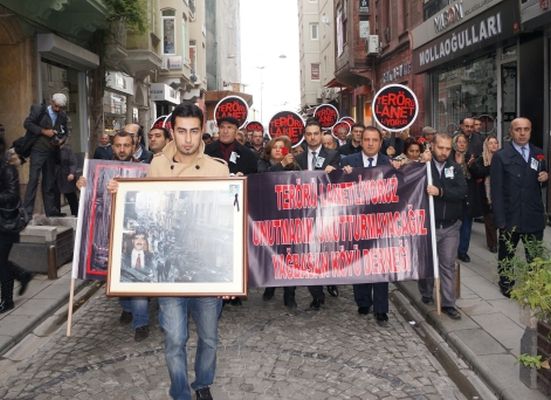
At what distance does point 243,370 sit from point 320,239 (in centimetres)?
164

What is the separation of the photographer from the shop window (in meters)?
8.46

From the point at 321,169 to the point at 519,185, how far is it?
212 centimetres

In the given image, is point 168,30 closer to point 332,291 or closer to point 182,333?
point 332,291

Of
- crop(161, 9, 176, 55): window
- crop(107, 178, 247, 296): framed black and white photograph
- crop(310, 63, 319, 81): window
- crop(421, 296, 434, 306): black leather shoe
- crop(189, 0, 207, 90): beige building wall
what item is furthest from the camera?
crop(310, 63, 319, 81): window

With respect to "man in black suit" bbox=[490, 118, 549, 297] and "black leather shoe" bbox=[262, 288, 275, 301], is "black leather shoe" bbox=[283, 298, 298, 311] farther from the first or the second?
"man in black suit" bbox=[490, 118, 549, 297]

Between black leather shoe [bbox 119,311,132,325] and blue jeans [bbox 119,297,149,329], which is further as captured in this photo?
black leather shoe [bbox 119,311,132,325]

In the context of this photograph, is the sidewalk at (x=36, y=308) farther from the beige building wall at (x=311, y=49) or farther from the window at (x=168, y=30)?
the beige building wall at (x=311, y=49)

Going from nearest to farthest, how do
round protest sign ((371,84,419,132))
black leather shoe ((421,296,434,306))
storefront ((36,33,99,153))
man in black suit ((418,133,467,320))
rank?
man in black suit ((418,133,467,320)), black leather shoe ((421,296,434,306)), round protest sign ((371,84,419,132)), storefront ((36,33,99,153))

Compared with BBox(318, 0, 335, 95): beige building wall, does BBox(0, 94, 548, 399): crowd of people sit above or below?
below

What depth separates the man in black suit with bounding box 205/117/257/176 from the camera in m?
7.14

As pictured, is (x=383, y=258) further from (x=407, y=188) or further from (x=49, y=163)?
(x=49, y=163)

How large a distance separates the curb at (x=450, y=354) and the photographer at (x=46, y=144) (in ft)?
20.5

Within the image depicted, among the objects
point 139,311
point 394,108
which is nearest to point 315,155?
point 394,108

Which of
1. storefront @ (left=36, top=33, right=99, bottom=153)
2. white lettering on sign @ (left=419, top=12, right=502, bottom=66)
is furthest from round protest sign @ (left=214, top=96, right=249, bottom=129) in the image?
white lettering on sign @ (left=419, top=12, right=502, bottom=66)
